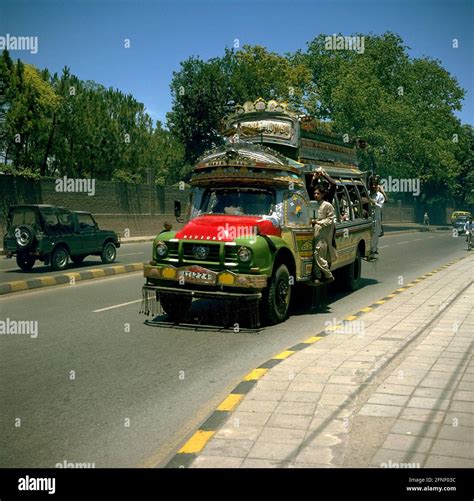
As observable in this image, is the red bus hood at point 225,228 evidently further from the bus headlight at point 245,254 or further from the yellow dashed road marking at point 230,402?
the yellow dashed road marking at point 230,402

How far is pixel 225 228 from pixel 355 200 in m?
5.63

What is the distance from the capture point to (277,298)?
9961mm

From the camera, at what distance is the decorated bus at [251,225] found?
30.7 ft

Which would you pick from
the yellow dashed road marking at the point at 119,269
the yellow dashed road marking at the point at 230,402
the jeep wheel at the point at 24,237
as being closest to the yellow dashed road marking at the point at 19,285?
the jeep wheel at the point at 24,237

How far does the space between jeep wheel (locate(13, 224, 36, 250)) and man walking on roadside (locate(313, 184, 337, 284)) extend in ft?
30.9

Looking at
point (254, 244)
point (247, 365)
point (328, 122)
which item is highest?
point (328, 122)

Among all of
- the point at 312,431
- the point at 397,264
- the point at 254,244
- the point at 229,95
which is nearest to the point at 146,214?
the point at 229,95

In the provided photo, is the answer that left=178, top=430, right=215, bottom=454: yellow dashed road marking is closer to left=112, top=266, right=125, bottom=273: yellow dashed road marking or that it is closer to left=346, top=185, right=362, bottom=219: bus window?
left=346, top=185, right=362, bottom=219: bus window

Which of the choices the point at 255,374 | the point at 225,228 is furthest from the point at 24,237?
the point at 255,374

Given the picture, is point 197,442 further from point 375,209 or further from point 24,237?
point 24,237
